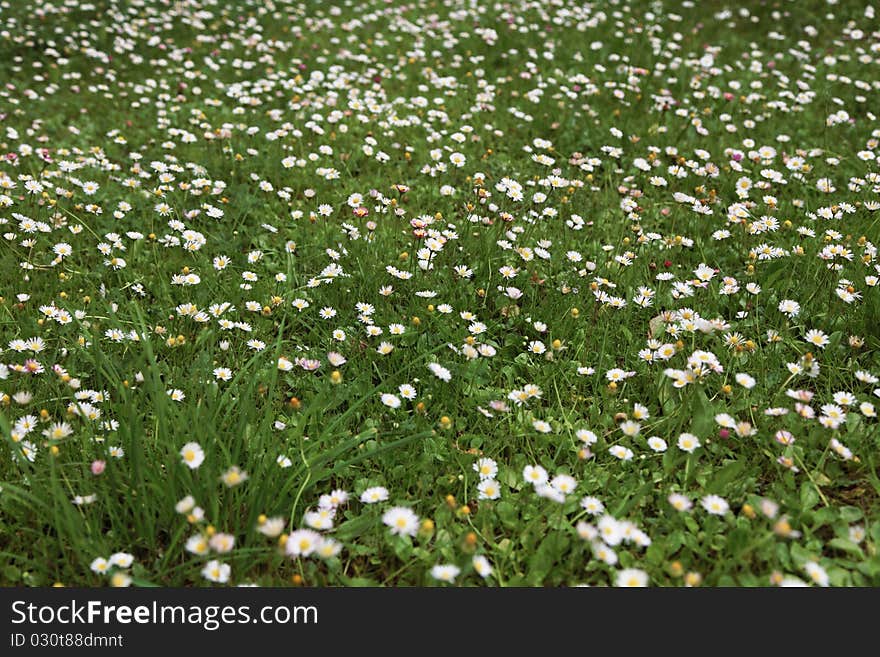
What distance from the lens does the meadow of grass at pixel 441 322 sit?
6.52ft

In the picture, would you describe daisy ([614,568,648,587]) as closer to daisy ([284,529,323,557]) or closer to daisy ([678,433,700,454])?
daisy ([678,433,700,454])

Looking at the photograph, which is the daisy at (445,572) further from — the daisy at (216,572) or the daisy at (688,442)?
the daisy at (688,442)

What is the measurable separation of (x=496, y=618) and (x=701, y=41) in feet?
20.9

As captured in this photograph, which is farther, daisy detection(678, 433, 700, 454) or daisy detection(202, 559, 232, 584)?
daisy detection(678, 433, 700, 454)

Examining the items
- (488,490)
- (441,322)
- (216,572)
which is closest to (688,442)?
(488,490)

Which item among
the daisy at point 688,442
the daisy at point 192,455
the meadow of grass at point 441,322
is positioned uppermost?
the daisy at point 192,455

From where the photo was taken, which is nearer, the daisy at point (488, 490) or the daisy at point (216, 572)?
the daisy at point (216, 572)

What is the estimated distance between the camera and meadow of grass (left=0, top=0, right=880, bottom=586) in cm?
199

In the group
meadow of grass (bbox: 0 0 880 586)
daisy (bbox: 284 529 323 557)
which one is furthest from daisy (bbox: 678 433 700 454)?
daisy (bbox: 284 529 323 557)

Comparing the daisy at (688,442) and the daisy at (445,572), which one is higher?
the daisy at (688,442)

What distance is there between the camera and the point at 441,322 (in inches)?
116

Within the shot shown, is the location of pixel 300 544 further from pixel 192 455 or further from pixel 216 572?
pixel 192 455

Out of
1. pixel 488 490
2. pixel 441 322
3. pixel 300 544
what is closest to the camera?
pixel 300 544

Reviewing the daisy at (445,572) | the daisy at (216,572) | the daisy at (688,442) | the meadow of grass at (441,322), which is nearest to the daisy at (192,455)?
the meadow of grass at (441,322)
